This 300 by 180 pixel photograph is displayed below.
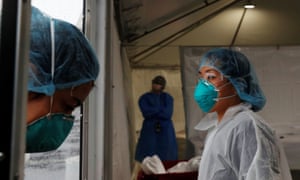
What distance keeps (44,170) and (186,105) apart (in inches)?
65.7

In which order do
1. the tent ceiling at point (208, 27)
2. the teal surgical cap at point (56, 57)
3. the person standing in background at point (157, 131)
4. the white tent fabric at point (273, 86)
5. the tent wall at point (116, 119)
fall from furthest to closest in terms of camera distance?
the person standing in background at point (157, 131) < the tent ceiling at point (208, 27) < the white tent fabric at point (273, 86) < the tent wall at point (116, 119) < the teal surgical cap at point (56, 57)

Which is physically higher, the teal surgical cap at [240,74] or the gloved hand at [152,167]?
the teal surgical cap at [240,74]

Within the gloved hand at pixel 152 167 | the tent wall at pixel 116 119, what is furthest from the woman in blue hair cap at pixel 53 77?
the gloved hand at pixel 152 167

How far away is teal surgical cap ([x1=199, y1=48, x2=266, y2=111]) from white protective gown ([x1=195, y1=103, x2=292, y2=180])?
0.08 metres

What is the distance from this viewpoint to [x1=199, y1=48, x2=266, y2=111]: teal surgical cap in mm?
1491

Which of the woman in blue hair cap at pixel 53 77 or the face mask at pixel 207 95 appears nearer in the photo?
the woman in blue hair cap at pixel 53 77

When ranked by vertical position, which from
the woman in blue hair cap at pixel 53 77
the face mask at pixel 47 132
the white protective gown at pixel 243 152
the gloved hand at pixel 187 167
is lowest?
the gloved hand at pixel 187 167

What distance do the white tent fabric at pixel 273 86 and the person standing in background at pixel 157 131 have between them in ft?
1.39

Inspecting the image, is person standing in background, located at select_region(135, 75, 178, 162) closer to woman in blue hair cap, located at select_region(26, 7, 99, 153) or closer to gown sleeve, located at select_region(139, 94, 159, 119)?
gown sleeve, located at select_region(139, 94, 159, 119)

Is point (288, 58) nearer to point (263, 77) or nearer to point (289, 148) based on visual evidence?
point (263, 77)

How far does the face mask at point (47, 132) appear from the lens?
0.80m

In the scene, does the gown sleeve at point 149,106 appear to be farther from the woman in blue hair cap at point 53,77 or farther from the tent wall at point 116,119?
the woman in blue hair cap at point 53,77

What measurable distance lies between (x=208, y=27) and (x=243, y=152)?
225 centimetres

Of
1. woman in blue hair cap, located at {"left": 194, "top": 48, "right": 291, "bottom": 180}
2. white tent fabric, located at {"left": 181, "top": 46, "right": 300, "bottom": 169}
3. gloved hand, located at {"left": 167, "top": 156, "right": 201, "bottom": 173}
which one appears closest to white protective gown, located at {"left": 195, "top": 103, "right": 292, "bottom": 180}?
woman in blue hair cap, located at {"left": 194, "top": 48, "right": 291, "bottom": 180}
